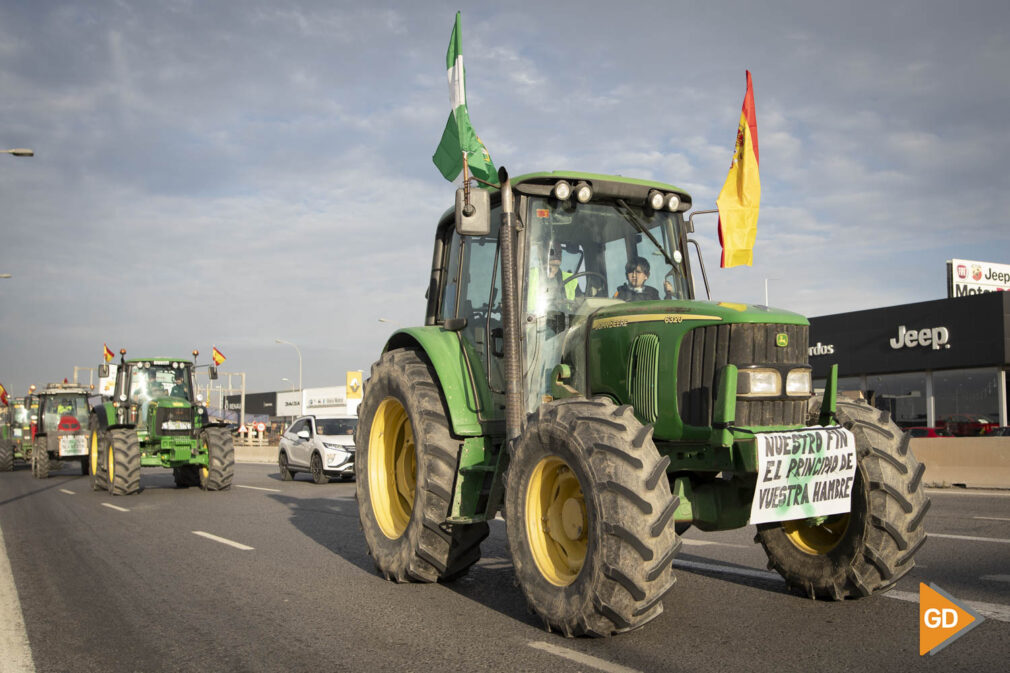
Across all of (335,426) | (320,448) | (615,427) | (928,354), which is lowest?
(320,448)

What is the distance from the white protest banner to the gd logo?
0.77 meters

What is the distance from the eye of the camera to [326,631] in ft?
17.3

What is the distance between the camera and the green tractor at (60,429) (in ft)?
78.3

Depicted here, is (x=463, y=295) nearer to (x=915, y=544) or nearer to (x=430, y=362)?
(x=430, y=362)

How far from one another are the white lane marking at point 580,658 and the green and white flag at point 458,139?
3644 millimetres

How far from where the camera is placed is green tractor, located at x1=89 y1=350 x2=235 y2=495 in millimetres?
16719

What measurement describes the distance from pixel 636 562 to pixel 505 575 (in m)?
2.85

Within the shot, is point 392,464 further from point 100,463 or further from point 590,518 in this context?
point 100,463

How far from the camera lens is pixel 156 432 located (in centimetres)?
1805

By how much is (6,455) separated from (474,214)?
29787 mm

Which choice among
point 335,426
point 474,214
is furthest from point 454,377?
point 335,426

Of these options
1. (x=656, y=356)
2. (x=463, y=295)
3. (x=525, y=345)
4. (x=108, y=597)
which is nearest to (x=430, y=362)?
(x=463, y=295)

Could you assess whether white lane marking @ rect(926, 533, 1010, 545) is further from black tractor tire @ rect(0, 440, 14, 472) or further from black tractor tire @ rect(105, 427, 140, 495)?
black tractor tire @ rect(0, 440, 14, 472)

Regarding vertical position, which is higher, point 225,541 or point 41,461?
point 225,541
